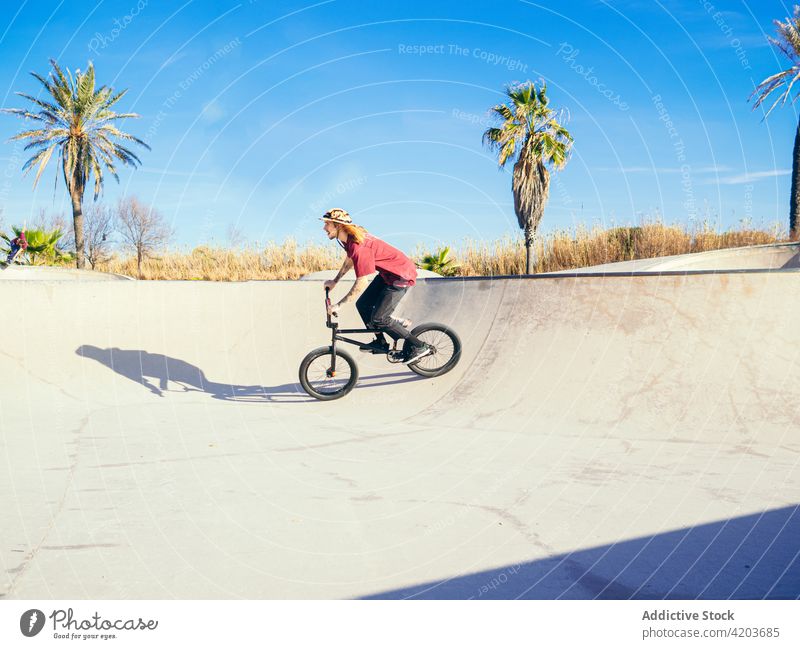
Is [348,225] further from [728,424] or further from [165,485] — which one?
[728,424]

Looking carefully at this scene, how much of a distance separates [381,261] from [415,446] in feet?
7.77

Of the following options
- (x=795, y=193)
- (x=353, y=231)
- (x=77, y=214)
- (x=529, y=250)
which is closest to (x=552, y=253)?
(x=529, y=250)

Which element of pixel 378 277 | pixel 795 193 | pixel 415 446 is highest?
pixel 795 193

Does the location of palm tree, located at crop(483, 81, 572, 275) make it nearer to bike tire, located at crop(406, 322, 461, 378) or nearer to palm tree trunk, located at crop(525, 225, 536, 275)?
palm tree trunk, located at crop(525, 225, 536, 275)

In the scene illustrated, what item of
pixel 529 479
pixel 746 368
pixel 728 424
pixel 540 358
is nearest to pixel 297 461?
pixel 529 479

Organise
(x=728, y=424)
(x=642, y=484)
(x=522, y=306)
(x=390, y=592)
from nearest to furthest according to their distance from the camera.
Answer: (x=390, y=592) < (x=642, y=484) < (x=728, y=424) < (x=522, y=306)

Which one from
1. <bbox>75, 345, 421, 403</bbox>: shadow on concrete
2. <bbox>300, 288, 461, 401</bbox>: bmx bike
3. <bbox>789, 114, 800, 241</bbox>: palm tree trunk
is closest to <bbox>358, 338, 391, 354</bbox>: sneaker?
<bbox>300, 288, 461, 401</bbox>: bmx bike

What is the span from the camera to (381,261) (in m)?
7.55

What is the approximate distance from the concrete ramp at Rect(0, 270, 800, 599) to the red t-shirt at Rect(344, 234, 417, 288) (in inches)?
63.3

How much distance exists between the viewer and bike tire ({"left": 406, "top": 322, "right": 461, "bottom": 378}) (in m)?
8.41

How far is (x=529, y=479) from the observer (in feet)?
16.6

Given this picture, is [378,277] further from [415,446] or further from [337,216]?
[415,446]

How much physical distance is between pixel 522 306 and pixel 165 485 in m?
5.66

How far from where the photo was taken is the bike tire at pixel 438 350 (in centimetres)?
841
